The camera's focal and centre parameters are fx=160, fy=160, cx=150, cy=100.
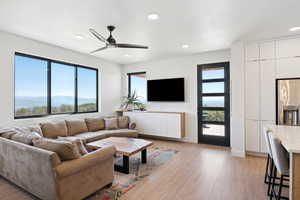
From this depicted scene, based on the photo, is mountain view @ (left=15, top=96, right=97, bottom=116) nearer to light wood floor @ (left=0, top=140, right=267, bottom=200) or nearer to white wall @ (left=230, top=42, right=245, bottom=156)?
light wood floor @ (left=0, top=140, right=267, bottom=200)

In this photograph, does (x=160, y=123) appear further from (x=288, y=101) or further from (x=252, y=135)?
(x=288, y=101)

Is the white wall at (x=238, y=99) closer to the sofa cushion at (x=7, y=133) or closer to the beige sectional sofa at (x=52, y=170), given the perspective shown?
the beige sectional sofa at (x=52, y=170)

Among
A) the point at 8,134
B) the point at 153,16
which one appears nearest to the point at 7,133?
→ the point at 8,134

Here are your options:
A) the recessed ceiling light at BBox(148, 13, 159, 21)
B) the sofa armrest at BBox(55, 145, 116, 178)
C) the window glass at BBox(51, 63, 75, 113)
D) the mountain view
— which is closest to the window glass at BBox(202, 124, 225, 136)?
the sofa armrest at BBox(55, 145, 116, 178)

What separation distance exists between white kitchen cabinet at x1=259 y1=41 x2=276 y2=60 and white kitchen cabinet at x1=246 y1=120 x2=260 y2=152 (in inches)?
59.3

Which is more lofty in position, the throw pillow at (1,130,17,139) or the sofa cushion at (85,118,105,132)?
the throw pillow at (1,130,17,139)

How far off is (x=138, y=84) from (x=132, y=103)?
0.81 meters

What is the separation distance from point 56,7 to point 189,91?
13.1ft

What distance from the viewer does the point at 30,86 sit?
382 centimetres

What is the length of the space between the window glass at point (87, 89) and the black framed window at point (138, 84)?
1.42m

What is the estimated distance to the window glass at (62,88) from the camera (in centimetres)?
429

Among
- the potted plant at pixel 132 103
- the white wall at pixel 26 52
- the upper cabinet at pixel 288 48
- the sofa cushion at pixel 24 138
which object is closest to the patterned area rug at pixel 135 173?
the sofa cushion at pixel 24 138

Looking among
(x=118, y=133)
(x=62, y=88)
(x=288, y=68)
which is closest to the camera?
(x=288, y=68)

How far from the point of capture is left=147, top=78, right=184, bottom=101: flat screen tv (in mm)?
5205
